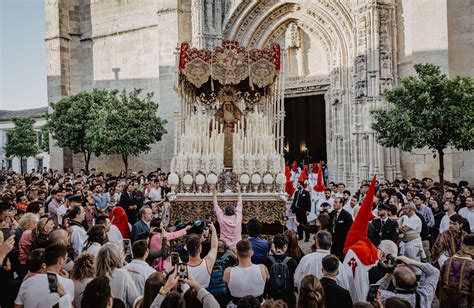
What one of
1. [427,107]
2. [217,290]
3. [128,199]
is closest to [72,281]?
[217,290]

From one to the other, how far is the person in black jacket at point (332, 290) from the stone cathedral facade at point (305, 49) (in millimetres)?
12313

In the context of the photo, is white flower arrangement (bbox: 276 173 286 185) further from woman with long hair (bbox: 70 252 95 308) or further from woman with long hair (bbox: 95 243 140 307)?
woman with long hair (bbox: 70 252 95 308)

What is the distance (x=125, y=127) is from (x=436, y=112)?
42.5 feet

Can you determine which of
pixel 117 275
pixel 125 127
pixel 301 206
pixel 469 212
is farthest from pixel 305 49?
pixel 117 275

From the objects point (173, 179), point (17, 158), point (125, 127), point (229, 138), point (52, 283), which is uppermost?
point (125, 127)

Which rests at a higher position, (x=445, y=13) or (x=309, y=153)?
(x=445, y=13)

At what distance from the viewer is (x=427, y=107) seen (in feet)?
37.4

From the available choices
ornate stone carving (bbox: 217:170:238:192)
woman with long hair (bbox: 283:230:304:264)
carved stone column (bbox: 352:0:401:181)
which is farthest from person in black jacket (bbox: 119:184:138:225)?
carved stone column (bbox: 352:0:401:181)

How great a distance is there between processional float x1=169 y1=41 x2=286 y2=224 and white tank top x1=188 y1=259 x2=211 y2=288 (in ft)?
15.8

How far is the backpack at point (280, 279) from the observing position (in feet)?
15.1

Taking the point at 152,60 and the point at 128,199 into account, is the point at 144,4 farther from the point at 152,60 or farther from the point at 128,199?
the point at 128,199

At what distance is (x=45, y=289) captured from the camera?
3.90 meters

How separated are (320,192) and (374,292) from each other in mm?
9844

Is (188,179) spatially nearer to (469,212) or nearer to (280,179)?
(280,179)
